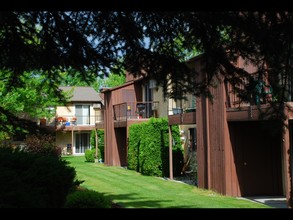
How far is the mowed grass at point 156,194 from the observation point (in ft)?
42.2

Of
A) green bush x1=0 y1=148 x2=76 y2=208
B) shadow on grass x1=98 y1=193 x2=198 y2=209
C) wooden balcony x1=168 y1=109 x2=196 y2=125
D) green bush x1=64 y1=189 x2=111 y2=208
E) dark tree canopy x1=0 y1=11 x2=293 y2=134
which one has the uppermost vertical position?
dark tree canopy x1=0 y1=11 x2=293 y2=134

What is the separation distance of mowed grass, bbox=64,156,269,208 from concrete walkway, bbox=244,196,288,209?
462mm

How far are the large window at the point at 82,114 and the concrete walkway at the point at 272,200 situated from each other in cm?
3531

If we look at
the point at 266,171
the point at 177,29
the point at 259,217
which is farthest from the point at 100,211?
the point at 266,171

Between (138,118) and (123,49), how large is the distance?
2230cm

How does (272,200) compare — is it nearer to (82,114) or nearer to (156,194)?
(156,194)

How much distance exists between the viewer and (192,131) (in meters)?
22.8

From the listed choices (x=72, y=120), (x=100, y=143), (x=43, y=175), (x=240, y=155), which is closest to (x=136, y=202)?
(x=240, y=155)

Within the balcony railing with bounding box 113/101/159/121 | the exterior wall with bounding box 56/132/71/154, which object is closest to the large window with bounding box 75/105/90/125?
the exterior wall with bounding box 56/132/71/154

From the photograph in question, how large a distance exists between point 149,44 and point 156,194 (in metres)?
10.5

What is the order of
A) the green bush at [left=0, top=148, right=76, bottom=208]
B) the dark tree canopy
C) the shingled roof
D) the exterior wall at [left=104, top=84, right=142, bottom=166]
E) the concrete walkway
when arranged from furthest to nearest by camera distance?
the shingled roof, the exterior wall at [left=104, top=84, right=142, bottom=166], the concrete walkway, the green bush at [left=0, top=148, right=76, bottom=208], the dark tree canopy

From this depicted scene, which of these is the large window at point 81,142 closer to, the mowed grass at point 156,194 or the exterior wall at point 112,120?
the exterior wall at point 112,120

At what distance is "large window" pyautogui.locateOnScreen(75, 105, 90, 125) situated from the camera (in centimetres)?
4794

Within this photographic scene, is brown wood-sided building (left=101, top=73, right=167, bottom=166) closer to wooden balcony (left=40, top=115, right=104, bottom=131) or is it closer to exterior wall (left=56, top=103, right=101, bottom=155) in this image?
wooden balcony (left=40, top=115, right=104, bottom=131)
